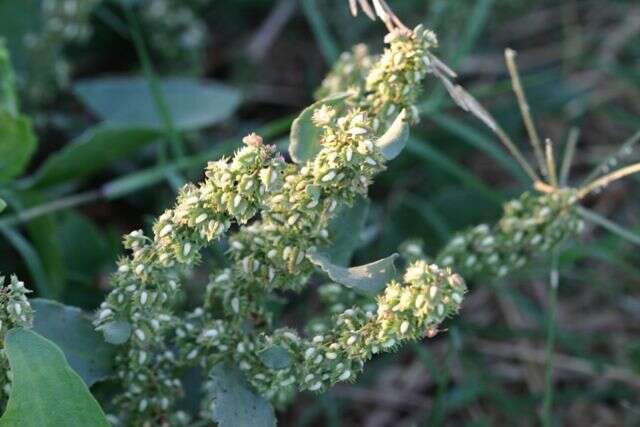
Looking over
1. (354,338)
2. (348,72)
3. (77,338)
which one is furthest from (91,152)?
(354,338)

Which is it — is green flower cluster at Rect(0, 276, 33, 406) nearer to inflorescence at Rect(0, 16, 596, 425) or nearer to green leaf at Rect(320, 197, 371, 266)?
inflorescence at Rect(0, 16, 596, 425)

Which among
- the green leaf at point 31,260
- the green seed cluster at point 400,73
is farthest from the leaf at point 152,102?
the green seed cluster at point 400,73

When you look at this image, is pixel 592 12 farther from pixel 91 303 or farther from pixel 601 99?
pixel 91 303

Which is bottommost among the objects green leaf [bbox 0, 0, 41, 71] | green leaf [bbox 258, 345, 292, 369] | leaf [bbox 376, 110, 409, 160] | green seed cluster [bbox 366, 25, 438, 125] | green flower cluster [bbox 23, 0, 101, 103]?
green leaf [bbox 258, 345, 292, 369]

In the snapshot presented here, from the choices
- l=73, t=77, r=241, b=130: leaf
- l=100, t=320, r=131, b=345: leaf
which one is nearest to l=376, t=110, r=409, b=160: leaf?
l=100, t=320, r=131, b=345: leaf

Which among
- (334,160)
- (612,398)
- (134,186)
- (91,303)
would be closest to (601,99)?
(612,398)

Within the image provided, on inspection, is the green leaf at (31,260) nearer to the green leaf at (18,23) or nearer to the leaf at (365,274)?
the green leaf at (18,23)
